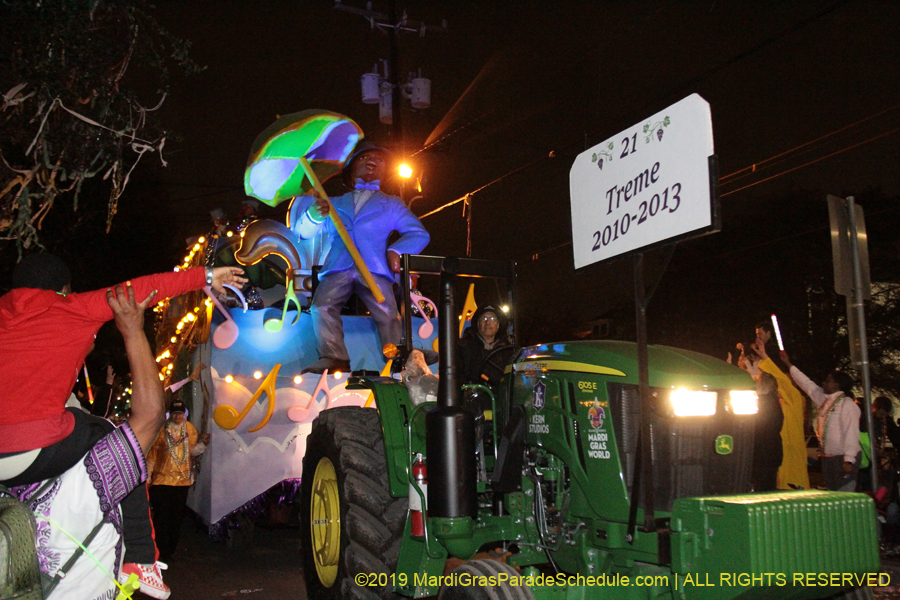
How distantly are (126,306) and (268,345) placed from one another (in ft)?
17.6

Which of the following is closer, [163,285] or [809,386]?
[163,285]

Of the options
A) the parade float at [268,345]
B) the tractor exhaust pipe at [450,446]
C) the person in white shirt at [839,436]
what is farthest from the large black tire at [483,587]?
the person in white shirt at [839,436]

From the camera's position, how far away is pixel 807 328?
26.1 m

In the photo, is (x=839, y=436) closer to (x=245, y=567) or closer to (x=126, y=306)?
(x=245, y=567)

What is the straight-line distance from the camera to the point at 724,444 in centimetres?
402

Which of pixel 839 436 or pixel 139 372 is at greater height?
pixel 139 372

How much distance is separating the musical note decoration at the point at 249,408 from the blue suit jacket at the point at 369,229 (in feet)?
4.70

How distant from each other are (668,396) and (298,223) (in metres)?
5.94

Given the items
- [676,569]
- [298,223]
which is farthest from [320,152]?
[676,569]

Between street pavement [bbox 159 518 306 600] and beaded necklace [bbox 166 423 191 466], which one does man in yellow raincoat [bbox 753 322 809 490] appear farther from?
beaded necklace [bbox 166 423 191 466]

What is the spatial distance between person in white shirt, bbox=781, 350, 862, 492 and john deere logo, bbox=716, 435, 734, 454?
3.26 metres

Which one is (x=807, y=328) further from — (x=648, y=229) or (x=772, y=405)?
(x=648, y=229)

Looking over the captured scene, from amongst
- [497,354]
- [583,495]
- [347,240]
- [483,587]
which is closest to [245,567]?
[347,240]

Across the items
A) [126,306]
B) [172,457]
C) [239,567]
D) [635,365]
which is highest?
[126,306]
